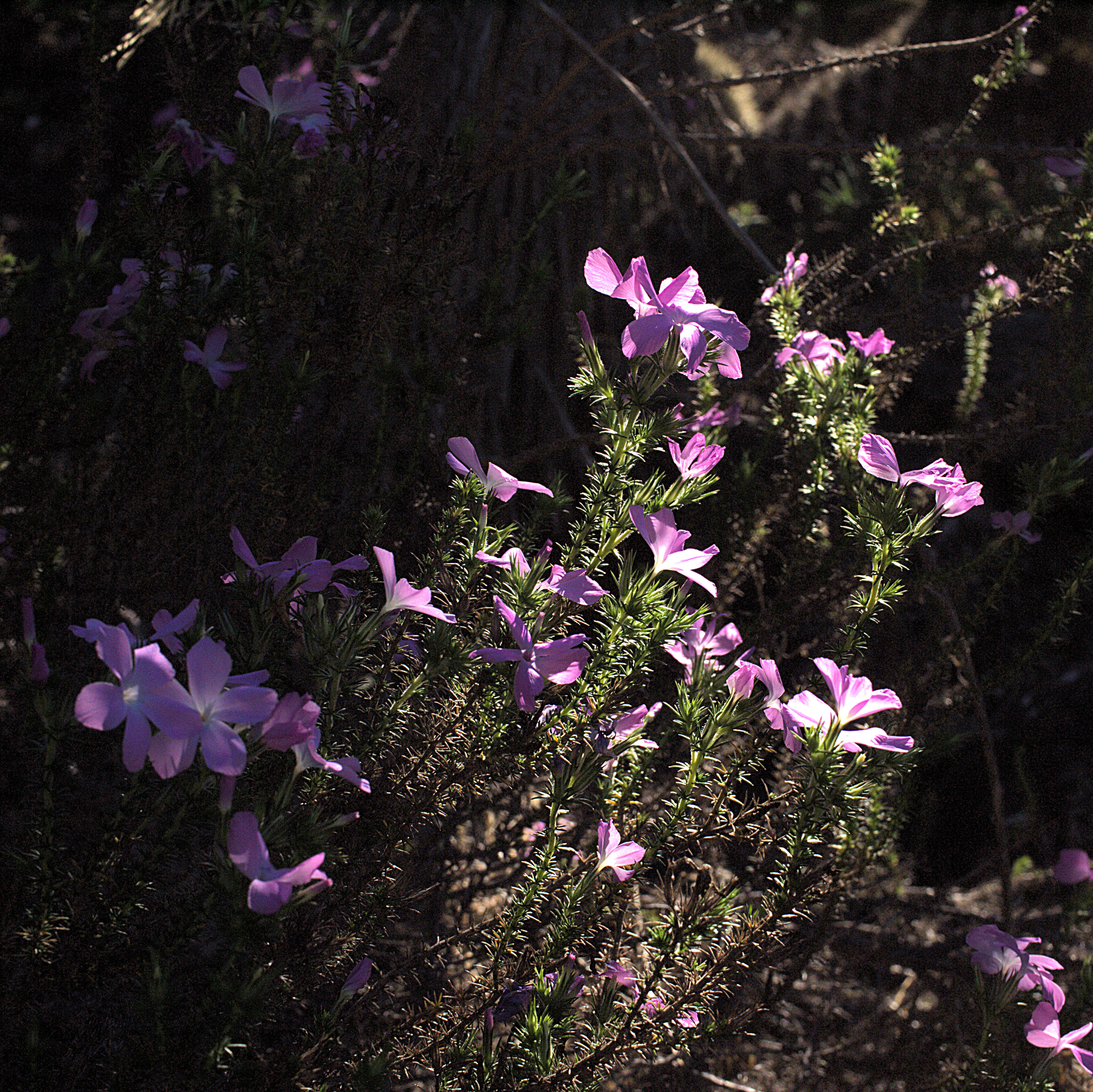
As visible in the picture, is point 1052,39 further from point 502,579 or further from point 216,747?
point 216,747

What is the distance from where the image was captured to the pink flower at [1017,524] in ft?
5.07

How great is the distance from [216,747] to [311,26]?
213 centimetres

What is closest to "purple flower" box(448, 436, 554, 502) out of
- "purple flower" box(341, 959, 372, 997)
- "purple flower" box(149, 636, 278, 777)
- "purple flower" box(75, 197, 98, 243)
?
"purple flower" box(149, 636, 278, 777)

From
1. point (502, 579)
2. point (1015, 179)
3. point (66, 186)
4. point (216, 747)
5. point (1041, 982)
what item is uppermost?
point (66, 186)

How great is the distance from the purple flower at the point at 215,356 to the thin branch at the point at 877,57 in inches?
47.8

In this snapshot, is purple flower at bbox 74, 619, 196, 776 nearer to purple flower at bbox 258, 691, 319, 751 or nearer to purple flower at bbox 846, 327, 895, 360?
purple flower at bbox 258, 691, 319, 751

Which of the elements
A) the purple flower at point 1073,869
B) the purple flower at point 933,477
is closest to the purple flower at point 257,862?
the purple flower at point 933,477

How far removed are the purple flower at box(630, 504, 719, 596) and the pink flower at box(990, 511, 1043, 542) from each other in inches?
31.5

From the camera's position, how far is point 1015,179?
12.2 ft

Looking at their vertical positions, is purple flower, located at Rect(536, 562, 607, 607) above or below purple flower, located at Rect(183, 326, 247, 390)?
below

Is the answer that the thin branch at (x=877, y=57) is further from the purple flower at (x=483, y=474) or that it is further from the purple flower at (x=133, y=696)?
the purple flower at (x=133, y=696)

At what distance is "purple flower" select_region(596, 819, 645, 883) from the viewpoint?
107 cm

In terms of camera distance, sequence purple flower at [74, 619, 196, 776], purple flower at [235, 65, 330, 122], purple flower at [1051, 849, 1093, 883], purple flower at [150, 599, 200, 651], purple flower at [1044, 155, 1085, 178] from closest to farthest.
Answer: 1. purple flower at [74, 619, 196, 776]
2. purple flower at [150, 599, 200, 651]
3. purple flower at [235, 65, 330, 122]
4. purple flower at [1051, 849, 1093, 883]
5. purple flower at [1044, 155, 1085, 178]

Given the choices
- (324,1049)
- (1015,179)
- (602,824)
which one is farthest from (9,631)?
(1015,179)
